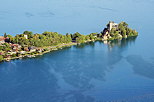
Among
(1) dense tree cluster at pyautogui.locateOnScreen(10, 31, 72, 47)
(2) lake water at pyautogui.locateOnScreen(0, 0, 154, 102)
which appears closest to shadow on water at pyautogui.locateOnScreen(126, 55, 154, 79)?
(2) lake water at pyautogui.locateOnScreen(0, 0, 154, 102)

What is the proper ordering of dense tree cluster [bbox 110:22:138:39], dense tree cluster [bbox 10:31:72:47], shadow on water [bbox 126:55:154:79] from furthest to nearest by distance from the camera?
dense tree cluster [bbox 110:22:138:39], dense tree cluster [bbox 10:31:72:47], shadow on water [bbox 126:55:154:79]

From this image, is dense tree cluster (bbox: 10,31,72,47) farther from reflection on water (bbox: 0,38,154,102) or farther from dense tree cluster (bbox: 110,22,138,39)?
dense tree cluster (bbox: 110,22,138,39)

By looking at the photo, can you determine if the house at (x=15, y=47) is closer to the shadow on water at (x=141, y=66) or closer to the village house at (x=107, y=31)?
the village house at (x=107, y=31)

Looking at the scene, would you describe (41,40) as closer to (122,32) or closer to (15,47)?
(15,47)

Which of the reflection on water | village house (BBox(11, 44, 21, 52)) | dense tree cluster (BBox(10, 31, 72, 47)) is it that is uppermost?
dense tree cluster (BBox(10, 31, 72, 47))

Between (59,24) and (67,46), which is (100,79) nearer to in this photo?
(67,46)

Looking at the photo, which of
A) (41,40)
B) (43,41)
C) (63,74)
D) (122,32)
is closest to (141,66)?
(63,74)

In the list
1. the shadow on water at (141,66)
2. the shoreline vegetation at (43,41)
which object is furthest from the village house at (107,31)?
the shadow on water at (141,66)
